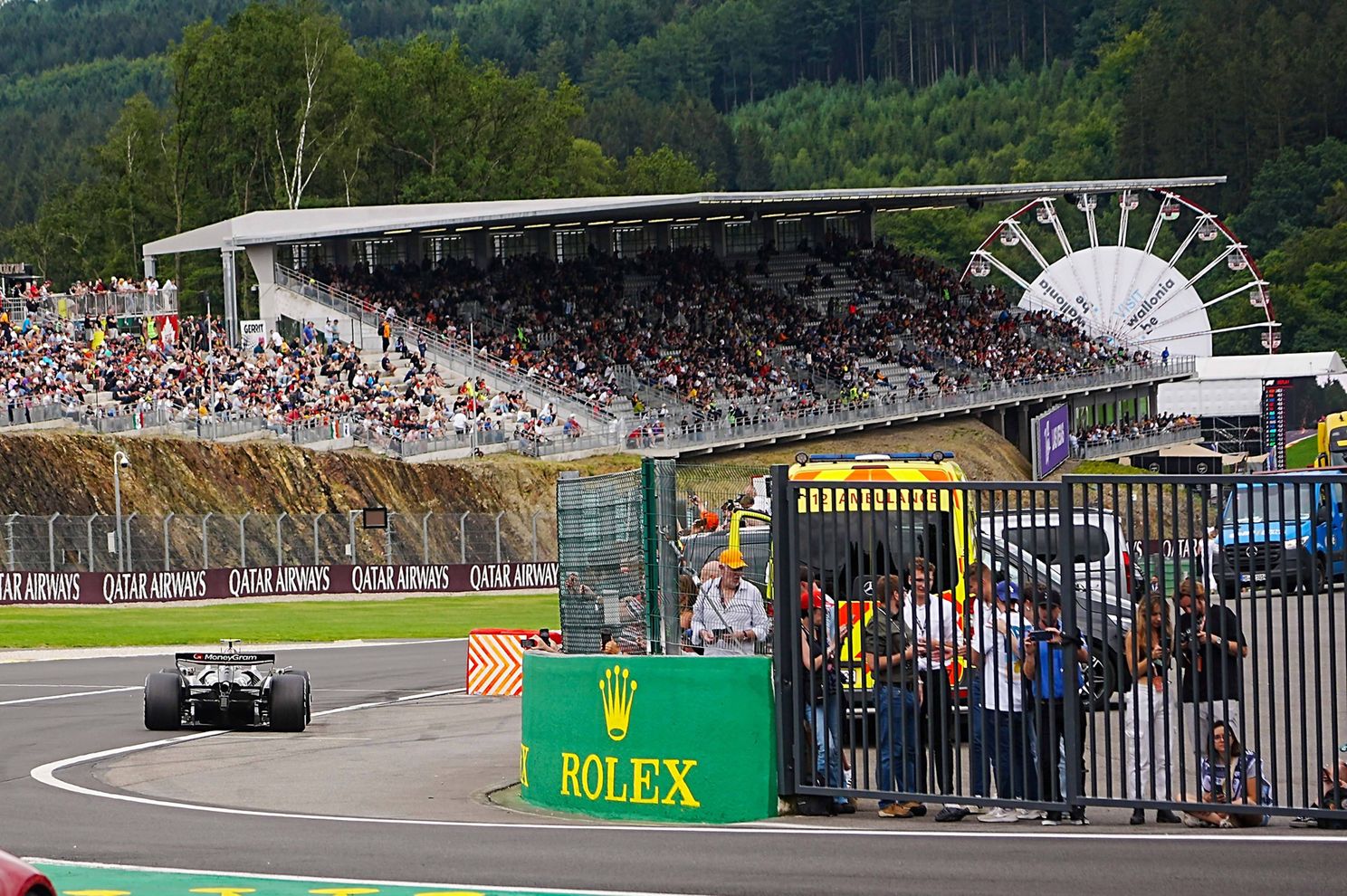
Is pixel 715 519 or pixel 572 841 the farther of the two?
pixel 715 519

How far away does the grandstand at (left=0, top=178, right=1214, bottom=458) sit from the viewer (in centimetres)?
5875

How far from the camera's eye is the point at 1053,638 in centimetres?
1268

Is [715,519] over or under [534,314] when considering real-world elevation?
under

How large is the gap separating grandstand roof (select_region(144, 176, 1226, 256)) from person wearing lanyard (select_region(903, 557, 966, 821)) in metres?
54.6

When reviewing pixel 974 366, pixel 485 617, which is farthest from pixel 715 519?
pixel 974 366

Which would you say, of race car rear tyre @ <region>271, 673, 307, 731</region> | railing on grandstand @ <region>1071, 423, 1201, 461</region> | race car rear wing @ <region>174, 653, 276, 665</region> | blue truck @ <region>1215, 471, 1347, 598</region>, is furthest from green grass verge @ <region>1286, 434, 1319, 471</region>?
blue truck @ <region>1215, 471, 1347, 598</region>

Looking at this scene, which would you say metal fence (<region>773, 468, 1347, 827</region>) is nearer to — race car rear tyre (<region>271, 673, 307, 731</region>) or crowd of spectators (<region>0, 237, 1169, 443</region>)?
race car rear tyre (<region>271, 673, 307, 731</region>)

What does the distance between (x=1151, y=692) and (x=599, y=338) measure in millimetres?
57364

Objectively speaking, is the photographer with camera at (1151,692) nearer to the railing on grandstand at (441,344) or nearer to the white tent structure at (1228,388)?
the railing on grandstand at (441,344)

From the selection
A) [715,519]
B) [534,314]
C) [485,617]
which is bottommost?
[485,617]

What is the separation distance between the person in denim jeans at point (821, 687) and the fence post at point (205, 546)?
36.1 meters

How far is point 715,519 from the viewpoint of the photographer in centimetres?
1462

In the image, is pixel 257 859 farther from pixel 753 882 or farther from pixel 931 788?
pixel 931 788

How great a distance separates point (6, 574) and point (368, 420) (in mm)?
13925
